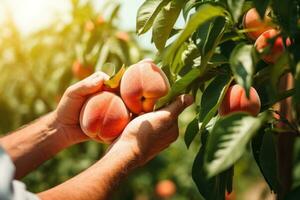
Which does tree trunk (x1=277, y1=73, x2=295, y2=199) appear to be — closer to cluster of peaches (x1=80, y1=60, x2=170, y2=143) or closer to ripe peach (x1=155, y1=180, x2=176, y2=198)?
cluster of peaches (x1=80, y1=60, x2=170, y2=143)

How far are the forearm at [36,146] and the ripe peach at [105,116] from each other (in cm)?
25

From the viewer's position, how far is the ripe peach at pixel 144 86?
1.27 m

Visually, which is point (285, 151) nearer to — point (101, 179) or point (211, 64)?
point (211, 64)

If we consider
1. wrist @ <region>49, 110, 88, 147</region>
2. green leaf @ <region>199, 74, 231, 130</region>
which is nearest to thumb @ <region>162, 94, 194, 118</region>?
green leaf @ <region>199, 74, 231, 130</region>

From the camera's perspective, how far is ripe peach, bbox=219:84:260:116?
1.10 metres

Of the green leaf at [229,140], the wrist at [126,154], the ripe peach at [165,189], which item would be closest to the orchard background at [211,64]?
the green leaf at [229,140]

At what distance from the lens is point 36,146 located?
1606 mm

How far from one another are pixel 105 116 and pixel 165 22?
10.2 inches

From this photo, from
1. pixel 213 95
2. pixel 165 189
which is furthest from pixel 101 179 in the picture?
pixel 165 189

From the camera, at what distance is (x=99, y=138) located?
1386mm

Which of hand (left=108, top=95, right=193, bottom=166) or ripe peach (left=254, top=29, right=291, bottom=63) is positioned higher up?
ripe peach (left=254, top=29, right=291, bottom=63)

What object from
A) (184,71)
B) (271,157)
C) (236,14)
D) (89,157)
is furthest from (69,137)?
(89,157)

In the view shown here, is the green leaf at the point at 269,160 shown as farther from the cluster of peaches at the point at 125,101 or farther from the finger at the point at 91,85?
the finger at the point at 91,85

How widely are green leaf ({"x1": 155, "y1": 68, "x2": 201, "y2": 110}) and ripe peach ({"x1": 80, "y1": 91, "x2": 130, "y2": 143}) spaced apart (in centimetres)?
9
